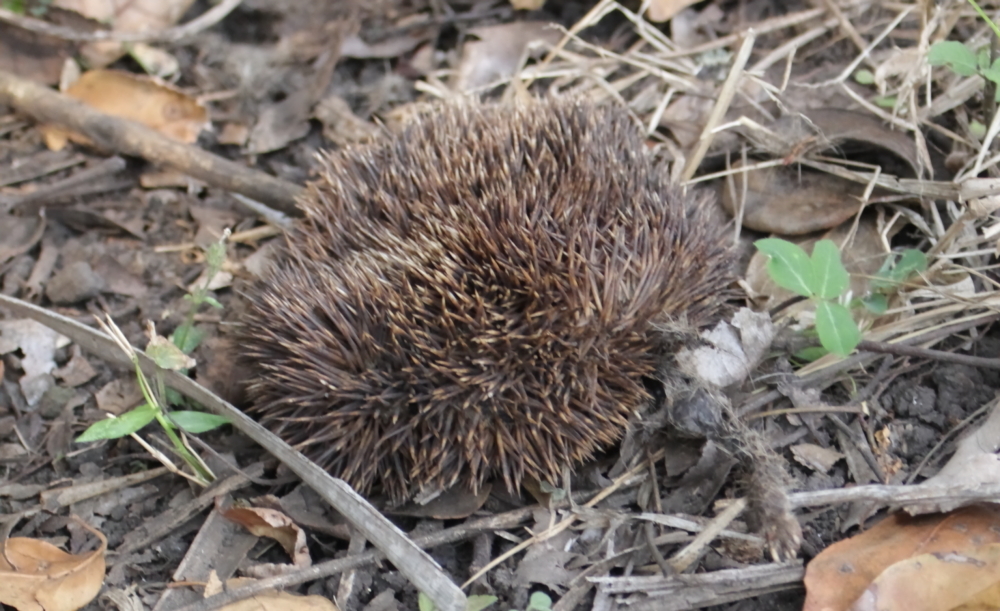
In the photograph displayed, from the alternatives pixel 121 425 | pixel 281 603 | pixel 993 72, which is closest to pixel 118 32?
pixel 121 425

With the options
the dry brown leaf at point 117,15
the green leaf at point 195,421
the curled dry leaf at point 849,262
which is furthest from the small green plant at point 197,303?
the dry brown leaf at point 117,15

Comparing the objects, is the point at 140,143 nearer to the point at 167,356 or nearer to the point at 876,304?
the point at 167,356

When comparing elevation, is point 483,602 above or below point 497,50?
below

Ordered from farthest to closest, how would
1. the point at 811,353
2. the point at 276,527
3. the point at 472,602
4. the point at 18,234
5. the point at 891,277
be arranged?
the point at 18,234 < the point at 891,277 < the point at 811,353 < the point at 276,527 < the point at 472,602

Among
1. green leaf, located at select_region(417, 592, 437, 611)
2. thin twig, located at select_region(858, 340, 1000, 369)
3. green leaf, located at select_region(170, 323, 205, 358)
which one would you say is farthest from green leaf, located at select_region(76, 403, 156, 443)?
thin twig, located at select_region(858, 340, 1000, 369)

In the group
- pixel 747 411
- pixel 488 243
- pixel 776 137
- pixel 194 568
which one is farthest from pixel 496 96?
pixel 194 568

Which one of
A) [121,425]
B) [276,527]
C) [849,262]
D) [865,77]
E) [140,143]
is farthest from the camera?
[140,143]

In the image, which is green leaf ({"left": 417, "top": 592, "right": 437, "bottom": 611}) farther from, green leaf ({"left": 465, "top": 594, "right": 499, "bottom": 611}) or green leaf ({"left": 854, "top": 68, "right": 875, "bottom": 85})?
green leaf ({"left": 854, "top": 68, "right": 875, "bottom": 85})
